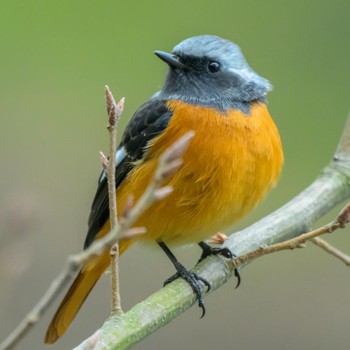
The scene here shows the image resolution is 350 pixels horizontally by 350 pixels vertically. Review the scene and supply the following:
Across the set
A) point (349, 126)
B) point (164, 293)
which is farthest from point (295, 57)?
point (164, 293)

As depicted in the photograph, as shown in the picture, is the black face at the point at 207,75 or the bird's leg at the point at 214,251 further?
the black face at the point at 207,75

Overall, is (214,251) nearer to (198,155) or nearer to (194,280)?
(194,280)

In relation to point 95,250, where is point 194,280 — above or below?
below

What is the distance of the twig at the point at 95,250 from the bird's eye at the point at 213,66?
2.36 metres

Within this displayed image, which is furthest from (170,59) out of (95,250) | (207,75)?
(95,250)

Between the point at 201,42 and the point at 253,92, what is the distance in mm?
367

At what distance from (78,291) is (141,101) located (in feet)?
13.2

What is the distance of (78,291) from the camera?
4871 millimetres

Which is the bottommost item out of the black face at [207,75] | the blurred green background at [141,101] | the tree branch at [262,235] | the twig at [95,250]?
the blurred green background at [141,101]

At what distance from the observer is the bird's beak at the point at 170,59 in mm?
4605

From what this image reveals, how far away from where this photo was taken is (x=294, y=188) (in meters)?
8.48

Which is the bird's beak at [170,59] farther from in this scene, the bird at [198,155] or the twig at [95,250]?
the twig at [95,250]

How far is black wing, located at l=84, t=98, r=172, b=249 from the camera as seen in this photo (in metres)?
4.53

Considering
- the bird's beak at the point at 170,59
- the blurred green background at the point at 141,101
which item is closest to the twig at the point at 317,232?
the bird's beak at the point at 170,59
